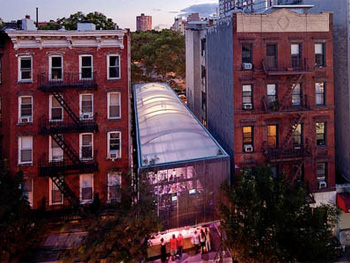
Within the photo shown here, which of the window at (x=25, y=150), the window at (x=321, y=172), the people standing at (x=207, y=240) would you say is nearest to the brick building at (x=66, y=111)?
the window at (x=25, y=150)

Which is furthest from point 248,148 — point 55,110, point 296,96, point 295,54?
point 55,110

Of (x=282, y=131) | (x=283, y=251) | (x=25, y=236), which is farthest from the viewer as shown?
(x=282, y=131)

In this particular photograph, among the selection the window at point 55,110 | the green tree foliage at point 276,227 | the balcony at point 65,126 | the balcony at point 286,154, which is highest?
the window at point 55,110

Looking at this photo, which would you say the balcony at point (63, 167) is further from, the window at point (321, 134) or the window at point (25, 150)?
the window at point (321, 134)

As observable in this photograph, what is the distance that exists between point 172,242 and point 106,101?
1100cm

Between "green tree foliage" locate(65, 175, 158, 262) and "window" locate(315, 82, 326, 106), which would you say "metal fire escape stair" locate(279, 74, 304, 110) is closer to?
"window" locate(315, 82, 326, 106)

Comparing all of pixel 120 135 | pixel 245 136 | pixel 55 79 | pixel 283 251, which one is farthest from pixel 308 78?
pixel 55 79

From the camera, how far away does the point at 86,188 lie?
21.5 metres

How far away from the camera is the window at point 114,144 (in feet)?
71.1

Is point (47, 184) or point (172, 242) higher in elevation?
point (47, 184)

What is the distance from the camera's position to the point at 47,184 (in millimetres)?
20953

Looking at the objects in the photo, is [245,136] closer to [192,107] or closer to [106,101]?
[106,101]

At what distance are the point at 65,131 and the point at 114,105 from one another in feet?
→ 13.1

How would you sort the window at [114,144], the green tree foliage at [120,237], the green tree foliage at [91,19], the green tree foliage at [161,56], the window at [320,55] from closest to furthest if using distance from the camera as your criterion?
the green tree foliage at [120,237]
the window at [114,144]
the window at [320,55]
the green tree foliage at [91,19]
the green tree foliage at [161,56]
